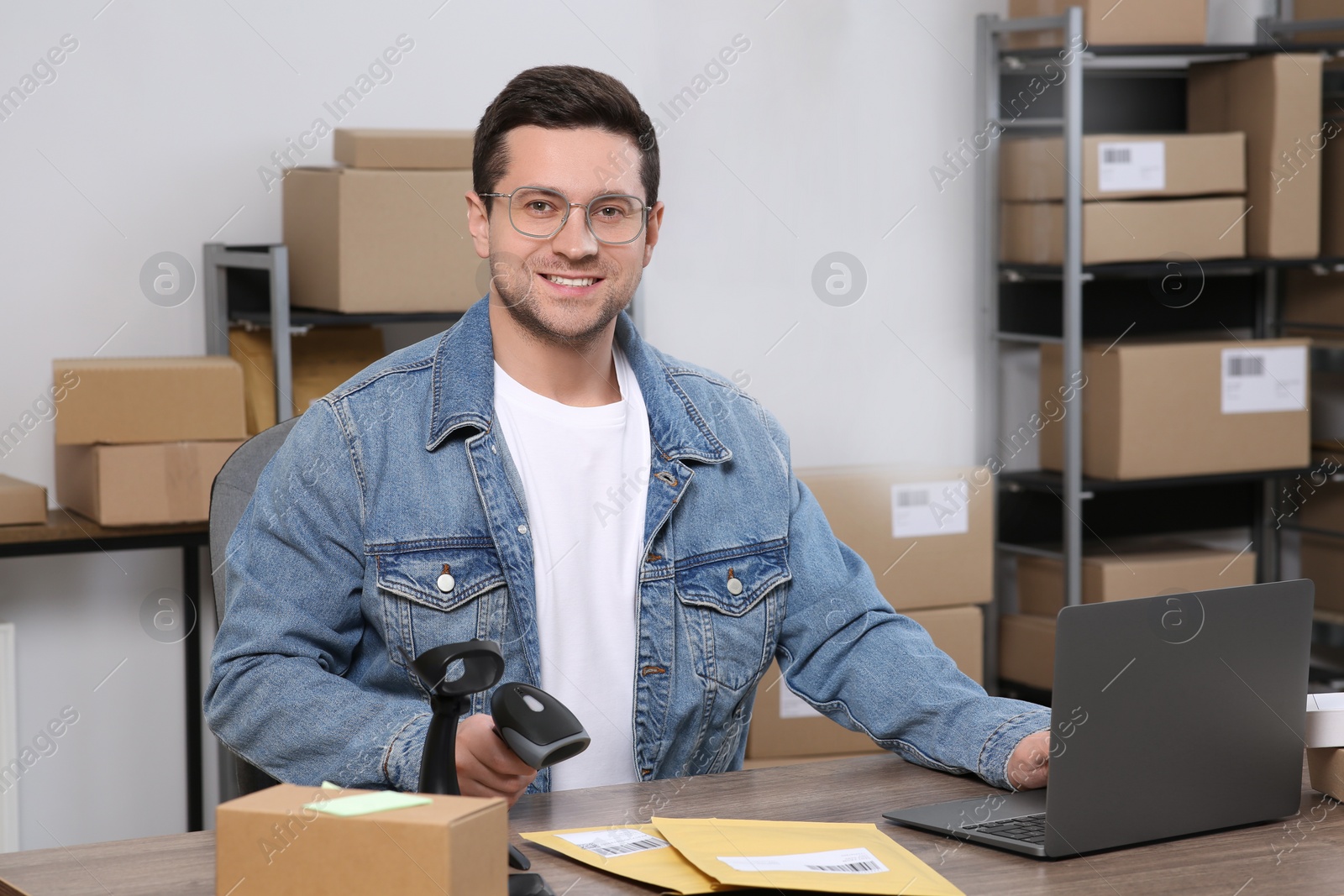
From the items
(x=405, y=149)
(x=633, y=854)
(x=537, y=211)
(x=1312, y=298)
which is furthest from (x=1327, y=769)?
(x=1312, y=298)

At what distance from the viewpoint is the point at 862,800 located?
1.27m

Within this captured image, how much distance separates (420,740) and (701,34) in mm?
2377

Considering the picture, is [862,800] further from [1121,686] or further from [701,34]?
[701,34]

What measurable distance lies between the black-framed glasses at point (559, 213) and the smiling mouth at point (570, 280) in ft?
0.14

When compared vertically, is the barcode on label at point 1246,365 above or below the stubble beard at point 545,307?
below

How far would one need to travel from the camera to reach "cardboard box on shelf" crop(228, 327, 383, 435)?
105 inches

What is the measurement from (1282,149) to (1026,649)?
1.33 metres

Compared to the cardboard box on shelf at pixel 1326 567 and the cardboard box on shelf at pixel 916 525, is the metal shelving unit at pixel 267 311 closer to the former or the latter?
the cardboard box on shelf at pixel 916 525

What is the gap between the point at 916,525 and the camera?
10.1 ft

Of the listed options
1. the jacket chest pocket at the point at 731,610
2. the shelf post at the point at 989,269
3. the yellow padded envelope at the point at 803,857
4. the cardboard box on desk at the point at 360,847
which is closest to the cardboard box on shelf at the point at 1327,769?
the yellow padded envelope at the point at 803,857

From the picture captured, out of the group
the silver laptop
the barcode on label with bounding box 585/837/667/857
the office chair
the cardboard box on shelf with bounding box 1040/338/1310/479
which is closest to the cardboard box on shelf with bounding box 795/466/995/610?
the cardboard box on shelf with bounding box 1040/338/1310/479

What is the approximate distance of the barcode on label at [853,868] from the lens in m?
1.04

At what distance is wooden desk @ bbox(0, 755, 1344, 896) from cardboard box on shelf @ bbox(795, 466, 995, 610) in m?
1.70

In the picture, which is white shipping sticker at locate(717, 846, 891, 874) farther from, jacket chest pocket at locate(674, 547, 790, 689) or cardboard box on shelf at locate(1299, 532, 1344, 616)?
cardboard box on shelf at locate(1299, 532, 1344, 616)
